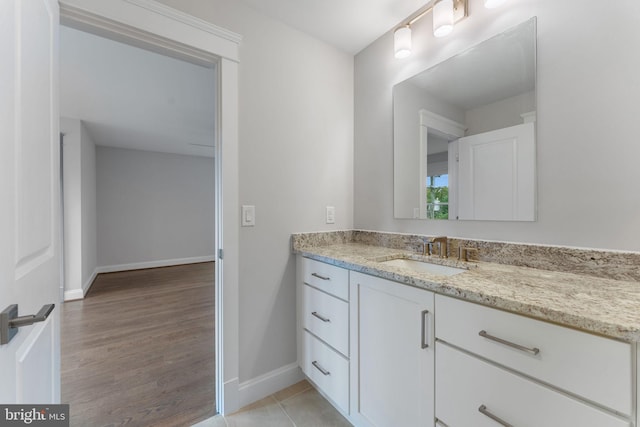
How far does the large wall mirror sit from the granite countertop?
0.34 m

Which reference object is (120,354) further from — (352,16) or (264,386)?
(352,16)

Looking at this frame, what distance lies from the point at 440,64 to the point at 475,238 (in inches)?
41.7

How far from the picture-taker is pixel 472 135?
1485mm

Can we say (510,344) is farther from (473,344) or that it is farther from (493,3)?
(493,3)

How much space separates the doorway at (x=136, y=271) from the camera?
6.00 ft

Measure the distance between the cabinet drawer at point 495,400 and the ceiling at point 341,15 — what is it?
1901 mm

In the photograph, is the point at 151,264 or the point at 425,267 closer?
the point at 425,267

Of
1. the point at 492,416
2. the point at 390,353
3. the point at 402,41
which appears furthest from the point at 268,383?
the point at 402,41

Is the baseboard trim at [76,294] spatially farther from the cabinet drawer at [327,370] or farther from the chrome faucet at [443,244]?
the chrome faucet at [443,244]

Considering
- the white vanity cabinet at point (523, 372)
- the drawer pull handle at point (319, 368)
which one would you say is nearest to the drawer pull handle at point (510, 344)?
the white vanity cabinet at point (523, 372)

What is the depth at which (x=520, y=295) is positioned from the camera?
84cm

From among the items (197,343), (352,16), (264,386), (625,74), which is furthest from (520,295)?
(197,343)

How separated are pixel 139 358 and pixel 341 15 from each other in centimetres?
294

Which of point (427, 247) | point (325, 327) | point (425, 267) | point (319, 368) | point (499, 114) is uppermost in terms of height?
point (499, 114)
